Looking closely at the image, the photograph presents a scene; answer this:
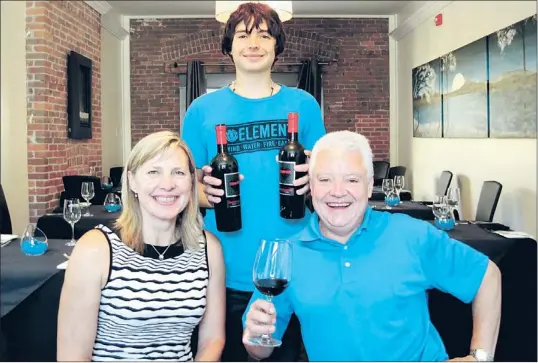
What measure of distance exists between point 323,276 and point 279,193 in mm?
359

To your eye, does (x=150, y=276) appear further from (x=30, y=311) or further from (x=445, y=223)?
(x=445, y=223)

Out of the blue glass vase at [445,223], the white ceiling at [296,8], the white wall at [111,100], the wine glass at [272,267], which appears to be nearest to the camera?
the wine glass at [272,267]

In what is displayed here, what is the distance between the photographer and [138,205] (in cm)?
126

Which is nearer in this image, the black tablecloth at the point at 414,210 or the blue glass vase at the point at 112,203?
the blue glass vase at the point at 112,203

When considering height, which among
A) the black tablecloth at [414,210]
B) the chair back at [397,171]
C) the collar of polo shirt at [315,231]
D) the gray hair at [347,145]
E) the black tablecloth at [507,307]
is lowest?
the black tablecloth at [507,307]

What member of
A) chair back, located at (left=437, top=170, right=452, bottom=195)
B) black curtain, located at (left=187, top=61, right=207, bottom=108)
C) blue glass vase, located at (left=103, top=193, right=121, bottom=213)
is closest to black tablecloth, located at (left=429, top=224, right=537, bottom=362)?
blue glass vase, located at (left=103, top=193, right=121, bottom=213)

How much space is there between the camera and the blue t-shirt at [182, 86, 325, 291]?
146cm

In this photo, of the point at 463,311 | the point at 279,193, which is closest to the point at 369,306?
the point at 279,193

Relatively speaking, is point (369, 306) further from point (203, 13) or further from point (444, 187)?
point (203, 13)

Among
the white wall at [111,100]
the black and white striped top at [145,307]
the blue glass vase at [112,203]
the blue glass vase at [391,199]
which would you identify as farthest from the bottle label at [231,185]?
the white wall at [111,100]

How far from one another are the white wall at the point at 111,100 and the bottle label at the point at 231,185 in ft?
15.6

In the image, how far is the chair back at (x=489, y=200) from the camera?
352 centimetres

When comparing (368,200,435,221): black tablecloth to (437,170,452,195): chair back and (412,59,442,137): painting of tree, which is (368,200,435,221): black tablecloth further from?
(412,59,442,137): painting of tree

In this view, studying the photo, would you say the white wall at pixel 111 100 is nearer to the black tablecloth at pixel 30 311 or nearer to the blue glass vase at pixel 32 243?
the blue glass vase at pixel 32 243
